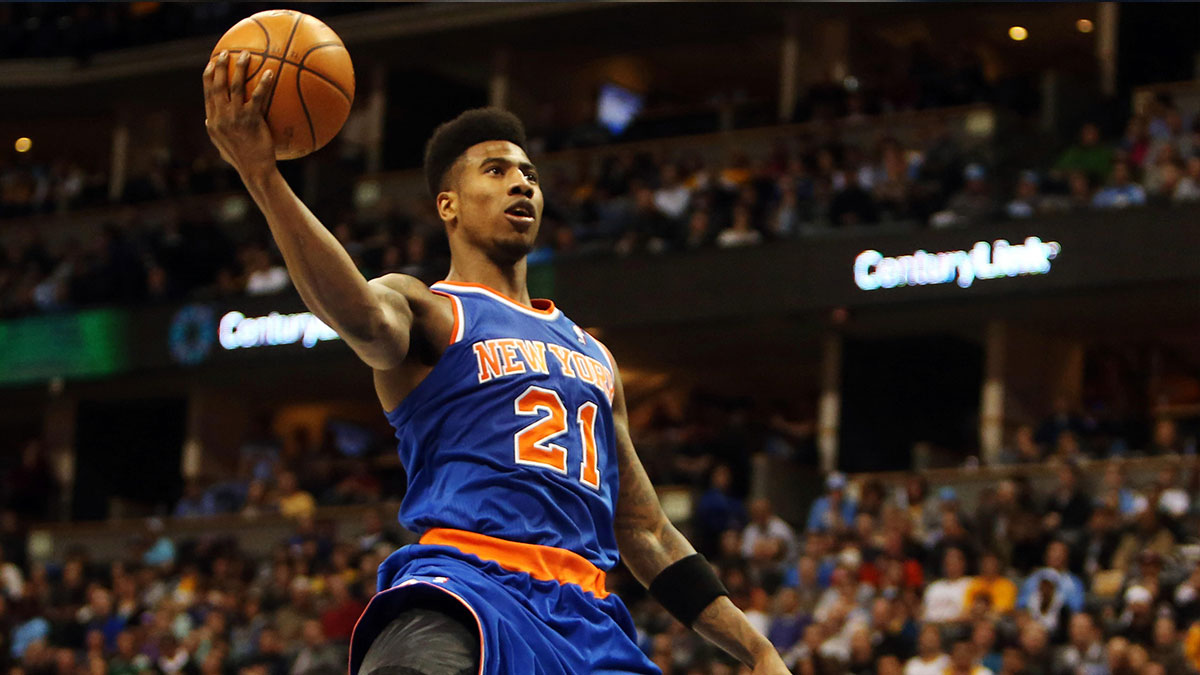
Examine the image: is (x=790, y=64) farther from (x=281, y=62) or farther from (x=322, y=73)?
(x=281, y=62)

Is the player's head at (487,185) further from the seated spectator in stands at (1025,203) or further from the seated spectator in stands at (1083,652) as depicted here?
the seated spectator in stands at (1025,203)

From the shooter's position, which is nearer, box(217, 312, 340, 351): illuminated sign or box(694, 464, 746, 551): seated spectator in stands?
box(694, 464, 746, 551): seated spectator in stands

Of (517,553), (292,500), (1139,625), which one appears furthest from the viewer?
(292,500)

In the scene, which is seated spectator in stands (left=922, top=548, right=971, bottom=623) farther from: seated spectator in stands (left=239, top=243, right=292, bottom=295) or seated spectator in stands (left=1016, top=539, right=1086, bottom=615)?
seated spectator in stands (left=239, top=243, right=292, bottom=295)

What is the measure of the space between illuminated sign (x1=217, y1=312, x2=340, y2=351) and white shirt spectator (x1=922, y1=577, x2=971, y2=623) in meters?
11.6

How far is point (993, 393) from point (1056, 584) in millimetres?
7757

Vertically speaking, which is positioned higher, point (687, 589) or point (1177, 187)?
point (1177, 187)

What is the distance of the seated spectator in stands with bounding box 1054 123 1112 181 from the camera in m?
19.3

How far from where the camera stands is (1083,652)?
1226 centimetres

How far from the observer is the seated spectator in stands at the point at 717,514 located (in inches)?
687

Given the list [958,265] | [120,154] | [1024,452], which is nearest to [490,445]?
[1024,452]

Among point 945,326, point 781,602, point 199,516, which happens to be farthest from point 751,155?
point 781,602

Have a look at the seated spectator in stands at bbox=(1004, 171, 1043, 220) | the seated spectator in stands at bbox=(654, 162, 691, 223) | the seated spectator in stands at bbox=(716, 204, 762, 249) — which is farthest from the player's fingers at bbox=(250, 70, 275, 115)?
the seated spectator in stands at bbox=(654, 162, 691, 223)

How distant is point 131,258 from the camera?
25906mm
